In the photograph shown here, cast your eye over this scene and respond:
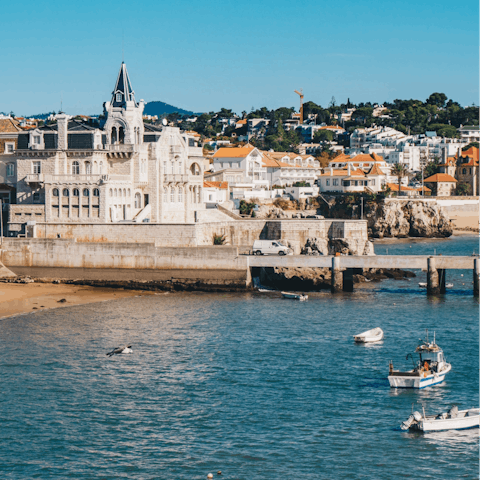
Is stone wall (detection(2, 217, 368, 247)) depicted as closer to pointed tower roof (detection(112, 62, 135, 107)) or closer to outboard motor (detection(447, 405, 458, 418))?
pointed tower roof (detection(112, 62, 135, 107))

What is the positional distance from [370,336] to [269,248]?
26.3 metres

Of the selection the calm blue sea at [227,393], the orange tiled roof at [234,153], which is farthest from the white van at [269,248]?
the orange tiled roof at [234,153]

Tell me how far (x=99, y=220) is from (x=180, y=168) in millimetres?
14950

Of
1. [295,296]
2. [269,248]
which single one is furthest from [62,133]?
[295,296]

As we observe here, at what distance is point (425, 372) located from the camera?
4016cm

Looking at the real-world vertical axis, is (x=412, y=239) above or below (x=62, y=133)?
below

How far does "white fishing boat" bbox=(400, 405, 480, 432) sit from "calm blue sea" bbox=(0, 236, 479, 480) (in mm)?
447

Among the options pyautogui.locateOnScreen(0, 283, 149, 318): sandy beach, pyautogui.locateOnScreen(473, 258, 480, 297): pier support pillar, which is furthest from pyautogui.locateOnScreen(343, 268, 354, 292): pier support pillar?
pyautogui.locateOnScreen(0, 283, 149, 318): sandy beach

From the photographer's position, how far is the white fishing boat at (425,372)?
130 ft

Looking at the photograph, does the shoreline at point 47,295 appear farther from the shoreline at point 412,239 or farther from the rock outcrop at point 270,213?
the shoreline at point 412,239

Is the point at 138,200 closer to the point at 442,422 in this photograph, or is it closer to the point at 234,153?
the point at 442,422

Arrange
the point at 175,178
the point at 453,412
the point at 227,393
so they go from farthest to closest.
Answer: the point at 175,178 → the point at 227,393 → the point at 453,412

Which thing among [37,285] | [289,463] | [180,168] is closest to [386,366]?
[289,463]

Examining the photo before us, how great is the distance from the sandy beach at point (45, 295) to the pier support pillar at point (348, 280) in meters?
17.9
